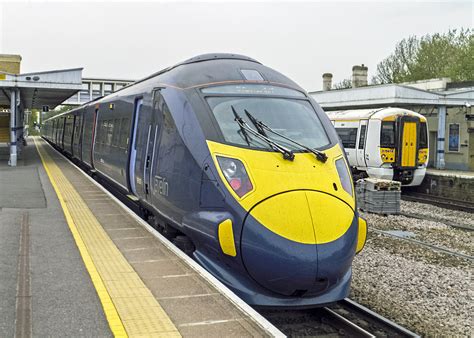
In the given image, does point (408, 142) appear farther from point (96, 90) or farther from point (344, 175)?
point (96, 90)

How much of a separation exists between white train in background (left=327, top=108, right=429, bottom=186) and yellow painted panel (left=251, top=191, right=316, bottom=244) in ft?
44.9

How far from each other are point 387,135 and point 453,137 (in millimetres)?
9592

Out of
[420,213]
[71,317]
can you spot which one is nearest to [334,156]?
[71,317]

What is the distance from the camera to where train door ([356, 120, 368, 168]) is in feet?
61.6

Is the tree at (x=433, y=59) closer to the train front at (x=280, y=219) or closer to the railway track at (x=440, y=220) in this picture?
the railway track at (x=440, y=220)

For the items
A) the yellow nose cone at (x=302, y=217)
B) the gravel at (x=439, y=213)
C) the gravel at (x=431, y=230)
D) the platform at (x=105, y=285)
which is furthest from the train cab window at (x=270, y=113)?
the gravel at (x=439, y=213)

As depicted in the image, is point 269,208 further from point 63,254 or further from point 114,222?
point 114,222

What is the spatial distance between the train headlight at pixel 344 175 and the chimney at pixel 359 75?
95.6 ft

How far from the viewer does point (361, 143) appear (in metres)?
18.9

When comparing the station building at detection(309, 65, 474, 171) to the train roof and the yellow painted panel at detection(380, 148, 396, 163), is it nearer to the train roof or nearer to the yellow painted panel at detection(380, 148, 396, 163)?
the train roof

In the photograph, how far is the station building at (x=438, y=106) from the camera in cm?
2258

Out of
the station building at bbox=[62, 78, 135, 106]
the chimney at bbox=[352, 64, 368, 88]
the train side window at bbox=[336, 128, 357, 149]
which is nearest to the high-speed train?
the train side window at bbox=[336, 128, 357, 149]

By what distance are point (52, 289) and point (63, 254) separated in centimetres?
143

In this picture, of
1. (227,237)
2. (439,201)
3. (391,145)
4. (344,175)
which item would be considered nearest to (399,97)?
(391,145)
